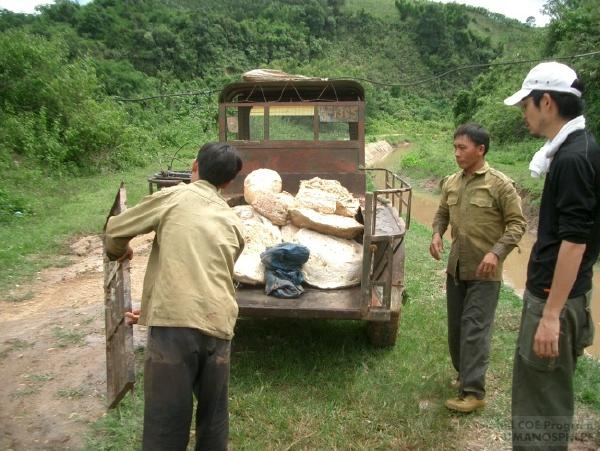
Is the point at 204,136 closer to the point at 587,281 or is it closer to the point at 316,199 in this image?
the point at 316,199

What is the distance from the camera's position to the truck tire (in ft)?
13.5

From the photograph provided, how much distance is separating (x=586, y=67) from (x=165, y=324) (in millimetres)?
11351

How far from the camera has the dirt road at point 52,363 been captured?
10.1 ft

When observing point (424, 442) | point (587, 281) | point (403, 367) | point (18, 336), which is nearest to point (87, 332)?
point (18, 336)

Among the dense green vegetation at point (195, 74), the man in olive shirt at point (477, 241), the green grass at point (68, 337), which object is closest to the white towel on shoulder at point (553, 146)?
the man in olive shirt at point (477, 241)

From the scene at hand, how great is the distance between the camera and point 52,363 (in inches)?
153

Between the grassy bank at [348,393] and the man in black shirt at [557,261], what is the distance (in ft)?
3.39

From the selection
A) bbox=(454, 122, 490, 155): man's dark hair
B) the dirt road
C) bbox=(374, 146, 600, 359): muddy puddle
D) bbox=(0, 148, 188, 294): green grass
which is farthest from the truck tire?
bbox=(0, 148, 188, 294): green grass

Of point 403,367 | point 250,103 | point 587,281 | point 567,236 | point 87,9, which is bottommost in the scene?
point 403,367

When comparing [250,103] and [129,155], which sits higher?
[250,103]

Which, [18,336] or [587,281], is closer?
[587,281]

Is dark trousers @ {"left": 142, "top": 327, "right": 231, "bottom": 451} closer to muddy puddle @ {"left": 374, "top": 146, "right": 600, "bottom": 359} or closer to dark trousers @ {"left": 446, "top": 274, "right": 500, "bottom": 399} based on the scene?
dark trousers @ {"left": 446, "top": 274, "right": 500, "bottom": 399}

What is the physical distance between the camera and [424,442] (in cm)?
308

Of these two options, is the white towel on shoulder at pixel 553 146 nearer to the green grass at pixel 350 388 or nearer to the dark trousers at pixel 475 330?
the dark trousers at pixel 475 330
